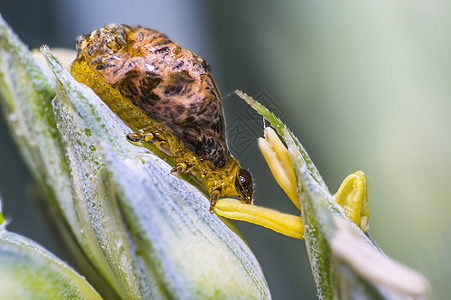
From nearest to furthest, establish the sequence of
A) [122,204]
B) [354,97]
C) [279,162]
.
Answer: [122,204]
[279,162]
[354,97]

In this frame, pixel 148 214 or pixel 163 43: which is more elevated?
pixel 163 43

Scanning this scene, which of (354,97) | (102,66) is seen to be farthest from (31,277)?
(354,97)

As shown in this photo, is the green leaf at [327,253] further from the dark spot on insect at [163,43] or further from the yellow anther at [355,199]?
the dark spot on insect at [163,43]

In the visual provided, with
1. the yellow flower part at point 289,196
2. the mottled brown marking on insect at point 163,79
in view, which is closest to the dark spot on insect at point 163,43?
the mottled brown marking on insect at point 163,79

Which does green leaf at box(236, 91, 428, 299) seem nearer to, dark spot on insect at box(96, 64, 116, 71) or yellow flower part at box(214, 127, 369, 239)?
yellow flower part at box(214, 127, 369, 239)

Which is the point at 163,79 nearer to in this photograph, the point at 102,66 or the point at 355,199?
the point at 102,66

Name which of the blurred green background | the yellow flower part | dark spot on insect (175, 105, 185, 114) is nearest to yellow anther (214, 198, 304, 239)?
the yellow flower part
